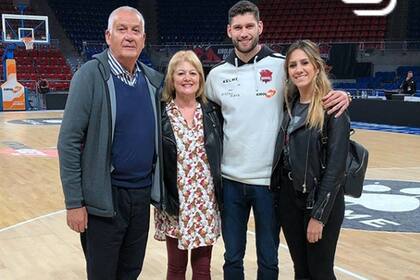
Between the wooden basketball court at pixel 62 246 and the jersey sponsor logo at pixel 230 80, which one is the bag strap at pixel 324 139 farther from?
the wooden basketball court at pixel 62 246

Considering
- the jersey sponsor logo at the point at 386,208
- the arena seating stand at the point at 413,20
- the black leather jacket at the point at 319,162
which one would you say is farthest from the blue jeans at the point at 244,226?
the arena seating stand at the point at 413,20

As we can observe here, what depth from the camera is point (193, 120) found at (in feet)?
7.79

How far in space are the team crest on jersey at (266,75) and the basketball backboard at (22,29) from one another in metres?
14.4

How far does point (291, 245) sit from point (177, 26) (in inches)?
842

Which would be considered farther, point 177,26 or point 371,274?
point 177,26

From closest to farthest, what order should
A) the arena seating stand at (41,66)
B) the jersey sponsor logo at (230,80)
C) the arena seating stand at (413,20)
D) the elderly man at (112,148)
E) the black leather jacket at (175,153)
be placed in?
1. the elderly man at (112,148)
2. the black leather jacket at (175,153)
3. the jersey sponsor logo at (230,80)
4. the arena seating stand at (41,66)
5. the arena seating stand at (413,20)

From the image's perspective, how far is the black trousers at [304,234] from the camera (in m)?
2.16

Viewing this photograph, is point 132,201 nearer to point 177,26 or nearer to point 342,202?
point 342,202

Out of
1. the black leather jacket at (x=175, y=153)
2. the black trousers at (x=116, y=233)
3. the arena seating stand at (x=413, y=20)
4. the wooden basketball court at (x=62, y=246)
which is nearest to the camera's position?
the black trousers at (x=116, y=233)

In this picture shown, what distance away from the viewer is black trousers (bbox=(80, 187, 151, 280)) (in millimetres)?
2135

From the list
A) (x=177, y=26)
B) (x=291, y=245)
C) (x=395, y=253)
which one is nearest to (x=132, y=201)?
(x=291, y=245)

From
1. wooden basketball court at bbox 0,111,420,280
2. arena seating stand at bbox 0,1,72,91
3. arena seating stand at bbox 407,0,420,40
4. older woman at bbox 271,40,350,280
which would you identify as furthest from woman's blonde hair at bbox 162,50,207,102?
arena seating stand at bbox 407,0,420,40

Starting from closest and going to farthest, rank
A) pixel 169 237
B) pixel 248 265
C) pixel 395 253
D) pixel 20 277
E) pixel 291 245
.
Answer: pixel 291 245
pixel 169 237
pixel 20 277
pixel 248 265
pixel 395 253

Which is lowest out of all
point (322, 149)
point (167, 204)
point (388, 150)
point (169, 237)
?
point (388, 150)
